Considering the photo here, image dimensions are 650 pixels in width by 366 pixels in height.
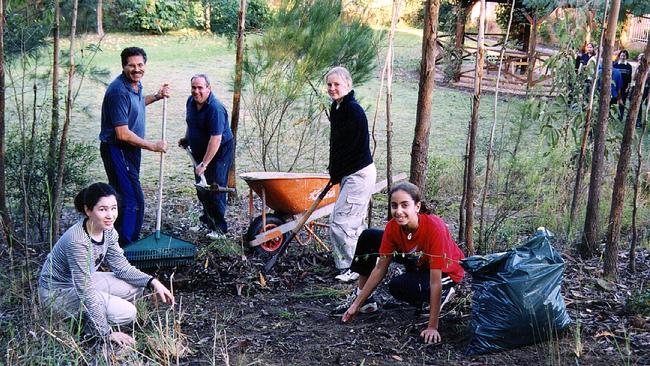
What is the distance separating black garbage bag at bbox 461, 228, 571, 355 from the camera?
12.6 ft

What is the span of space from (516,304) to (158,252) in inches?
101

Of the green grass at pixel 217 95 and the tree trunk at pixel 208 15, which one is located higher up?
the tree trunk at pixel 208 15

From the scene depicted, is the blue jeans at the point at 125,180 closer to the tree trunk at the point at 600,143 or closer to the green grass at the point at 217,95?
the green grass at the point at 217,95

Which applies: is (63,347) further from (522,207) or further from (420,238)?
(522,207)

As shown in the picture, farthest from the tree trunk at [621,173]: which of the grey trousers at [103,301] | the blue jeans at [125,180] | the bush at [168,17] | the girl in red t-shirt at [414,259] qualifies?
the bush at [168,17]

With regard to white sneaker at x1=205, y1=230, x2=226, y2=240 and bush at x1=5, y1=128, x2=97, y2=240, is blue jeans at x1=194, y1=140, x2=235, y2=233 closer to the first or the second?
white sneaker at x1=205, y1=230, x2=226, y2=240

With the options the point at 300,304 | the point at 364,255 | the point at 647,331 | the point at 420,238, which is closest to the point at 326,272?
the point at 300,304

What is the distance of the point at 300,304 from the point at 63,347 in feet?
5.49

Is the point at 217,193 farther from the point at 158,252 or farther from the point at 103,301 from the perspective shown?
the point at 103,301

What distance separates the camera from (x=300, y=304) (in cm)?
479

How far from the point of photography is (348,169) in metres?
5.19

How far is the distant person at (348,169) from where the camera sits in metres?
5.10

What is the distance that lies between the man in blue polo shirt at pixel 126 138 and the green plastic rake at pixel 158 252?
14.0 inches

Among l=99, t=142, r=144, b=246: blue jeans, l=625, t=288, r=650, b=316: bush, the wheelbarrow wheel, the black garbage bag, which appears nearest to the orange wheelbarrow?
the wheelbarrow wheel
